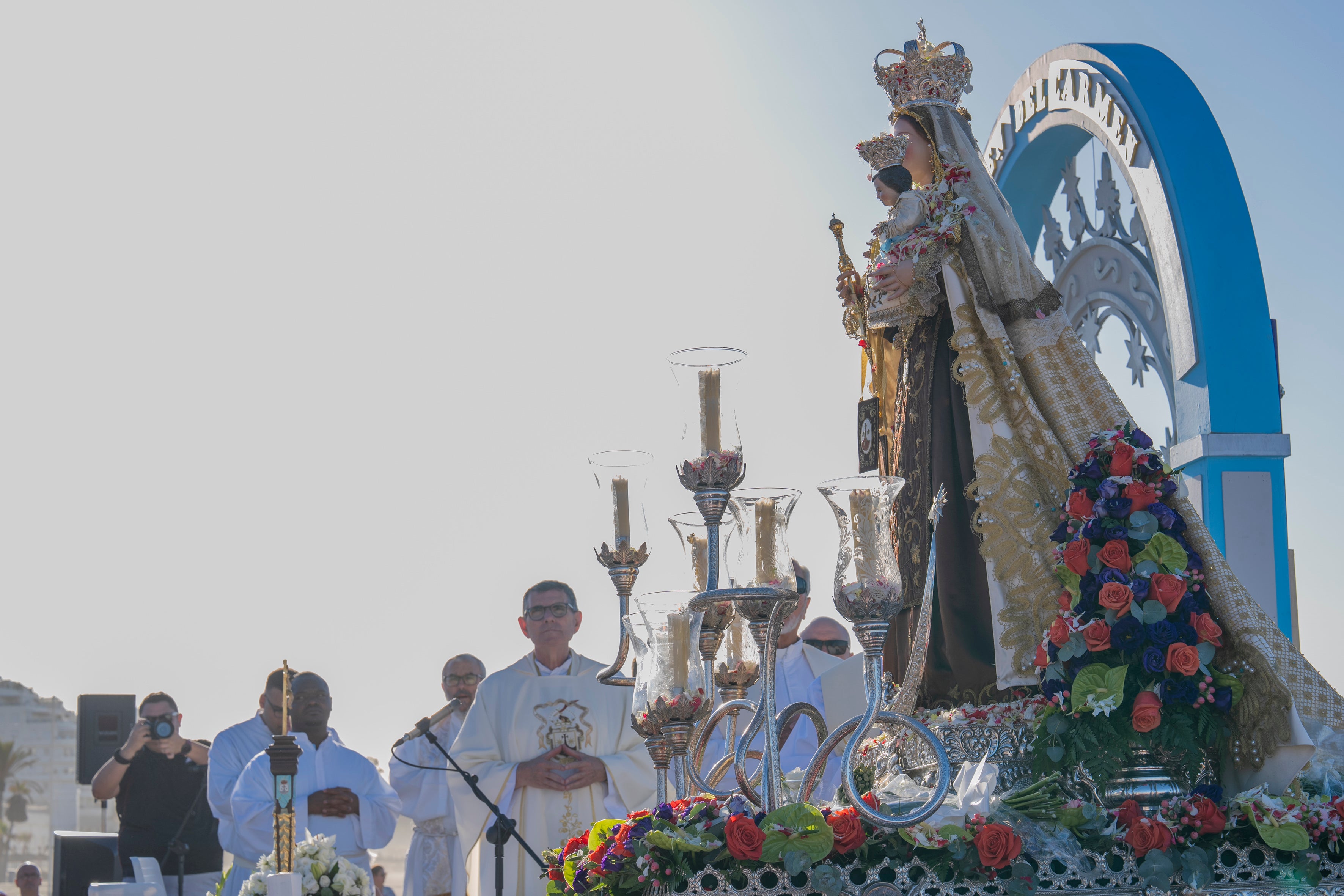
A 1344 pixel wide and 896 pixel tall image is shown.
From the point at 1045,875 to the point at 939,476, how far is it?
2015mm

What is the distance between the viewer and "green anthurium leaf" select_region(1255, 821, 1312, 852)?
4.37 metres

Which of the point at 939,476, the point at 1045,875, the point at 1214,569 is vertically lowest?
the point at 1045,875

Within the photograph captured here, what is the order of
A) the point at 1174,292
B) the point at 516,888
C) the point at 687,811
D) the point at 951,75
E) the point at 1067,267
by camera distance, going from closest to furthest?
the point at 687,811 → the point at 951,75 → the point at 516,888 → the point at 1174,292 → the point at 1067,267

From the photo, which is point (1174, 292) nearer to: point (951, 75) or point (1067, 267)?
point (1067, 267)

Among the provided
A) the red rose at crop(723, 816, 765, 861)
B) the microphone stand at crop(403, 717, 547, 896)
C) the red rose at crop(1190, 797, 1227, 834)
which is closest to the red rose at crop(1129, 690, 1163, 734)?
the red rose at crop(1190, 797, 1227, 834)

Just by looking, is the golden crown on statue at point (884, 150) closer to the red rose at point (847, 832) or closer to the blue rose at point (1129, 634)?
the blue rose at point (1129, 634)

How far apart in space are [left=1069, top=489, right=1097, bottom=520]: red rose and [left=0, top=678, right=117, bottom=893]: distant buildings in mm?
25029

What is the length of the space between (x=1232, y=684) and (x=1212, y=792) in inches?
14.9

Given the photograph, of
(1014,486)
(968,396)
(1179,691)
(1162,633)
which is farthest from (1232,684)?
(968,396)

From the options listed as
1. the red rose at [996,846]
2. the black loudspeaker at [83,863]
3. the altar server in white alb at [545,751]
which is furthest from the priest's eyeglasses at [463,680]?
the red rose at [996,846]

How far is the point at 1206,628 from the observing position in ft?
16.2

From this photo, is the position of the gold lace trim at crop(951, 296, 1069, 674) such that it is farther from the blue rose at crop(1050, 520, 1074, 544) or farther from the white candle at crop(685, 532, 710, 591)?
the white candle at crop(685, 532, 710, 591)

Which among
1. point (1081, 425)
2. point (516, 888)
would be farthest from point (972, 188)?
point (516, 888)

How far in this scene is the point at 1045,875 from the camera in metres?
4.33
